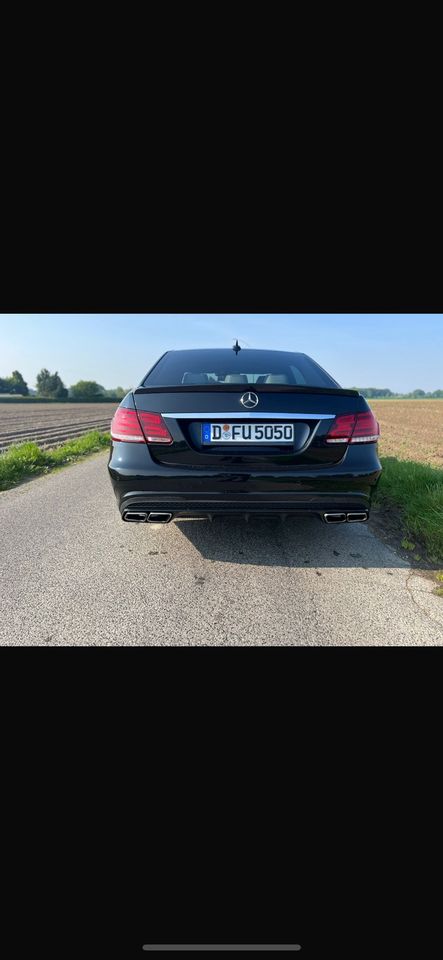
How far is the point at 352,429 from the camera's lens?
85.3 inches

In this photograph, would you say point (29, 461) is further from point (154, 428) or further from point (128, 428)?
point (154, 428)

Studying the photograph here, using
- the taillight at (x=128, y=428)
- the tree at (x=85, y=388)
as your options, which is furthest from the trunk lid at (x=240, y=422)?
the tree at (x=85, y=388)

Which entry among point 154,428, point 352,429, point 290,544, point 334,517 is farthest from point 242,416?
point 290,544

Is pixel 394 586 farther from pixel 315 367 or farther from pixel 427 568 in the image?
pixel 315 367

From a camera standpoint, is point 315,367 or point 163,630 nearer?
point 163,630

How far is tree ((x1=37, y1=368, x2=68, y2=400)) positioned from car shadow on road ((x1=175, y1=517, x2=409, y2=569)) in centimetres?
9680

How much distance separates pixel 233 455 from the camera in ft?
6.88

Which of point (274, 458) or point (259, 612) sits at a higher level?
point (274, 458)

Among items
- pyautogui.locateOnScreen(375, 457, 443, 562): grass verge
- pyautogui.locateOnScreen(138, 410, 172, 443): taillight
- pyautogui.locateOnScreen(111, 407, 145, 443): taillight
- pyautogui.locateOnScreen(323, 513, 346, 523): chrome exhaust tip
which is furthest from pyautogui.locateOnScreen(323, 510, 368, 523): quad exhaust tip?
pyautogui.locateOnScreen(111, 407, 145, 443): taillight

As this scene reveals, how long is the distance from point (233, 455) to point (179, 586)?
2.80 feet

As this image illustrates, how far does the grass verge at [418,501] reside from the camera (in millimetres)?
2802
